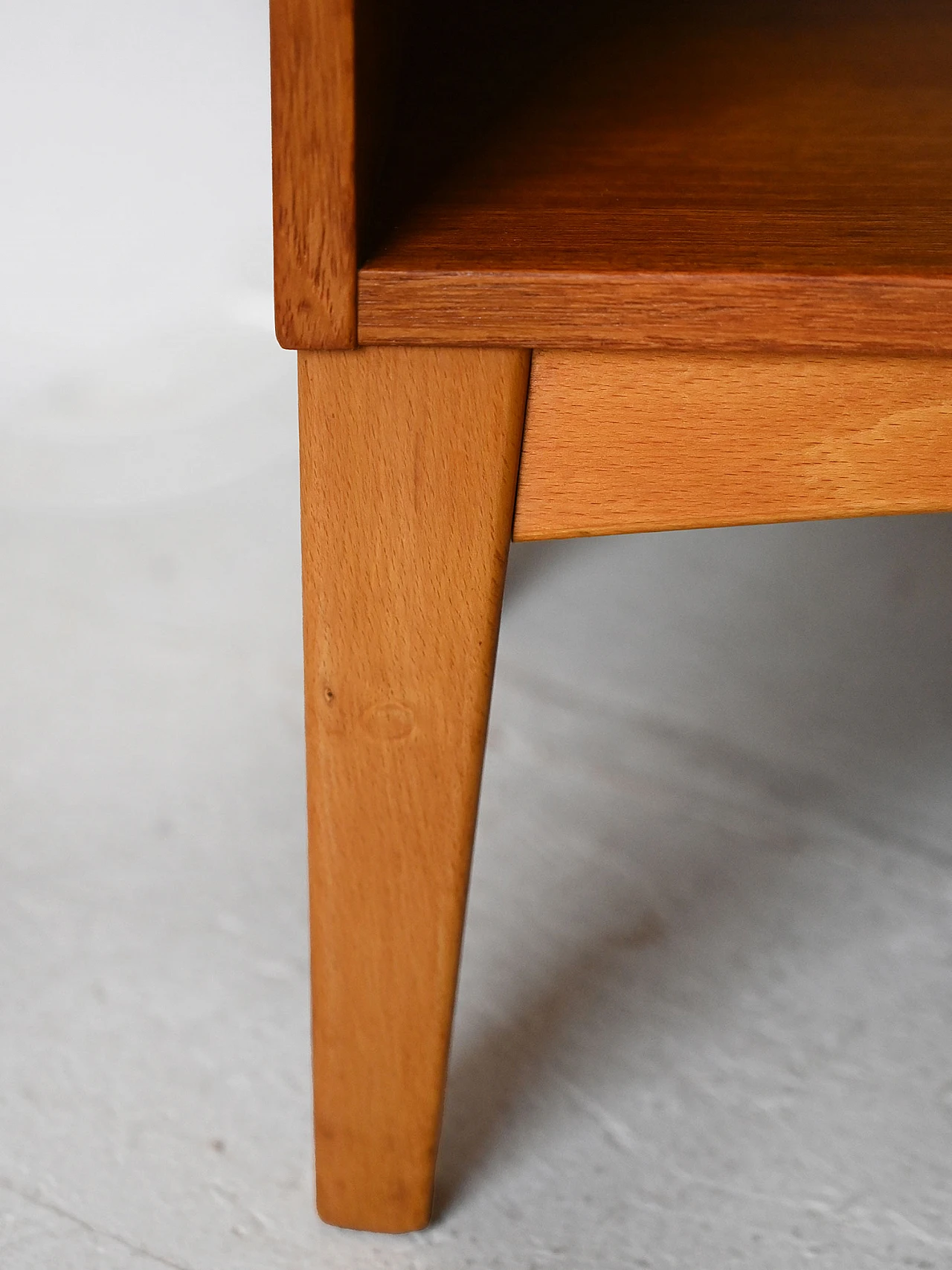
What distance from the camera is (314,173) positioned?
36cm

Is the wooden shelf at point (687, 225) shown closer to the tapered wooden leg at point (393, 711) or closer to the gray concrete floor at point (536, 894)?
the tapered wooden leg at point (393, 711)

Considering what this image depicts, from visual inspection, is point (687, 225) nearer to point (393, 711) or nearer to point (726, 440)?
Answer: point (726, 440)

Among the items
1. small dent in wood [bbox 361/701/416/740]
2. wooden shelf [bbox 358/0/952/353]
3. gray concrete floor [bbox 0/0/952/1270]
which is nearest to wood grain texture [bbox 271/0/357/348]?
wooden shelf [bbox 358/0/952/353]

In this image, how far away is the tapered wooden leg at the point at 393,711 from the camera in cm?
41

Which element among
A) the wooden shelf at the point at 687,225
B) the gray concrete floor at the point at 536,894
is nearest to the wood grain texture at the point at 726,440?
the wooden shelf at the point at 687,225

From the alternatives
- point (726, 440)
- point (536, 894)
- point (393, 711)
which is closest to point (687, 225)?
point (726, 440)

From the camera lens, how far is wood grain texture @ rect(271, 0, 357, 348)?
1.13 ft

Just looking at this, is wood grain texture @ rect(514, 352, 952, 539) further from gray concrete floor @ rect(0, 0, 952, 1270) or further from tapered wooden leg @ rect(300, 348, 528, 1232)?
gray concrete floor @ rect(0, 0, 952, 1270)

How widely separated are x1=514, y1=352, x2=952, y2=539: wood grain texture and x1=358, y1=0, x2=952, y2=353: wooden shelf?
0.01 m

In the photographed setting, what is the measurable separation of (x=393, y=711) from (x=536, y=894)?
347mm

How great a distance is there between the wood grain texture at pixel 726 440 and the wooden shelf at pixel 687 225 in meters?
0.01

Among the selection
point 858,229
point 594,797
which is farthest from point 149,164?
point 858,229

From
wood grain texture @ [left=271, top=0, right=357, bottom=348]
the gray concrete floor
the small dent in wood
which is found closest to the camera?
wood grain texture @ [left=271, top=0, right=357, bottom=348]

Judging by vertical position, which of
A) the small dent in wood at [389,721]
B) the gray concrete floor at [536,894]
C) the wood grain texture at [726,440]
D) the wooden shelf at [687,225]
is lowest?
the gray concrete floor at [536,894]
